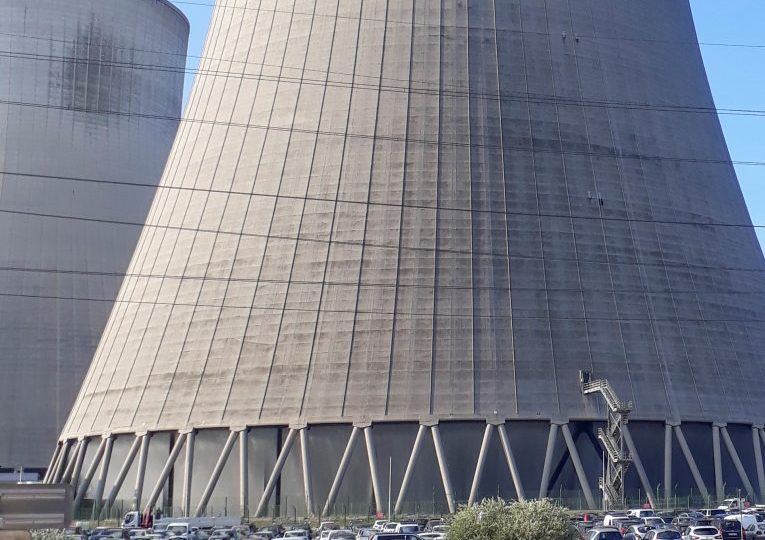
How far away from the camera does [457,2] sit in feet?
133

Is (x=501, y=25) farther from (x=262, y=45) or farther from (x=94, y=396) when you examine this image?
(x=94, y=396)

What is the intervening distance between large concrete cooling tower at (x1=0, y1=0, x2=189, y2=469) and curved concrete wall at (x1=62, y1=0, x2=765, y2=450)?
993 centimetres

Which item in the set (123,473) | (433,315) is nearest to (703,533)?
(433,315)

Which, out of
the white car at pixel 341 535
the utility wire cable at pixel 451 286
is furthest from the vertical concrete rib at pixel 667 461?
the white car at pixel 341 535

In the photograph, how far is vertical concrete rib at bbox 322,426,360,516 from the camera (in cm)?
3481

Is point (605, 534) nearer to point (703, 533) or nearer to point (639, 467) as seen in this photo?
point (703, 533)

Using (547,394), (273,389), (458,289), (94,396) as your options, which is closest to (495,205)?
(458,289)

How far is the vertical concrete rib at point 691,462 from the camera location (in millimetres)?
36125

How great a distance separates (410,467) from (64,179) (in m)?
23.9

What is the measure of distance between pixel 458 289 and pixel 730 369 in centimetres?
888

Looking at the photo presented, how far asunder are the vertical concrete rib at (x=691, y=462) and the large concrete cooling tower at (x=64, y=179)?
997 inches

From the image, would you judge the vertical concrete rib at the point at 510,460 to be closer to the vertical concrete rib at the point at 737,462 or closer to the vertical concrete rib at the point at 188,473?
the vertical concrete rib at the point at 737,462

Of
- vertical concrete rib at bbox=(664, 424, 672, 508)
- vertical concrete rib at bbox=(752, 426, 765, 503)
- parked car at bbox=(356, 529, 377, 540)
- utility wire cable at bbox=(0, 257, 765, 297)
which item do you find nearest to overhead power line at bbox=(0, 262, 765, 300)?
utility wire cable at bbox=(0, 257, 765, 297)

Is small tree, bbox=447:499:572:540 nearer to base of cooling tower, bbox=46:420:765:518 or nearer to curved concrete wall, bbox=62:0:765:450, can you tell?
base of cooling tower, bbox=46:420:765:518
